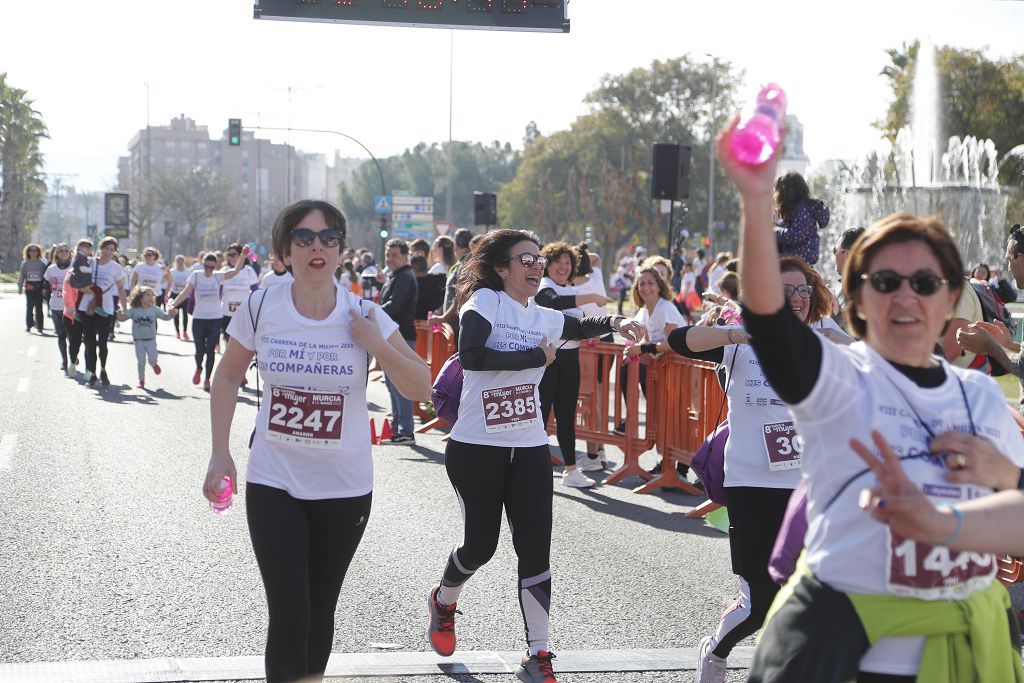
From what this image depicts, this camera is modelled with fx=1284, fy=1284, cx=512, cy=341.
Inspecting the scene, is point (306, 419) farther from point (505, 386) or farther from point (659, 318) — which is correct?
point (659, 318)

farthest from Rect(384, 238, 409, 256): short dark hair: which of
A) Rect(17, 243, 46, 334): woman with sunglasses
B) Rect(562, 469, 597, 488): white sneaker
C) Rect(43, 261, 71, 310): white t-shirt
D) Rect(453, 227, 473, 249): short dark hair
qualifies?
Rect(17, 243, 46, 334): woman with sunglasses

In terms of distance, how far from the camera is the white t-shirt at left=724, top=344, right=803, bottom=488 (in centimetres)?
484

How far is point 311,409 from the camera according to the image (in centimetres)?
443

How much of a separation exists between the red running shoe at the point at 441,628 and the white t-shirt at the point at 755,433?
1509 mm

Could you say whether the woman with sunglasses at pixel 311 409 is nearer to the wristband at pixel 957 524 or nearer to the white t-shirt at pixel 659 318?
the wristband at pixel 957 524

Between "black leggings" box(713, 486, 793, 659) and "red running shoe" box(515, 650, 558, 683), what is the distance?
2.52 ft

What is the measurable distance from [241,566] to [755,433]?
3750 millimetres

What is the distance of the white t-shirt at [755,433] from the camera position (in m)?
4.84

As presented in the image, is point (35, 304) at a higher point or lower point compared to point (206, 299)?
lower

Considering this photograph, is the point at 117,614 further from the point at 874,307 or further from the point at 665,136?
the point at 665,136

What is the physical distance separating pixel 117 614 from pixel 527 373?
242 cm

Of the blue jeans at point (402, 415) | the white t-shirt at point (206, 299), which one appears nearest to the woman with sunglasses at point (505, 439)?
the blue jeans at point (402, 415)

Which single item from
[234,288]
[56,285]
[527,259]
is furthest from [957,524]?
[56,285]

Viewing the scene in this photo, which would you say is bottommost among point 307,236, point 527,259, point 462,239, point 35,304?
point 35,304
